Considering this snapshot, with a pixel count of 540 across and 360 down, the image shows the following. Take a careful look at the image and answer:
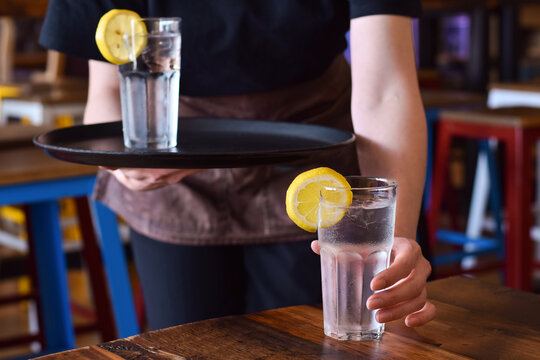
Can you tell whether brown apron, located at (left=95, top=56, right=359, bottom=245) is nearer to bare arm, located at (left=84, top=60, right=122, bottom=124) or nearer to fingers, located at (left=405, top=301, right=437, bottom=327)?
bare arm, located at (left=84, top=60, right=122, bottom=124)

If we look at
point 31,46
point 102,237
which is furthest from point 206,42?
point 31,46

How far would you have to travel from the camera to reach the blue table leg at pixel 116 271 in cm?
197

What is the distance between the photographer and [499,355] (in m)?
0.75

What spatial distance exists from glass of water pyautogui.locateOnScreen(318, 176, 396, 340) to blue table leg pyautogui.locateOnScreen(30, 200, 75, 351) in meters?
1.37

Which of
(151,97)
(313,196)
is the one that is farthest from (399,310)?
(151,97)

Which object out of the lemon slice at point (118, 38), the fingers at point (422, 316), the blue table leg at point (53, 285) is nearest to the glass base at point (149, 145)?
the lemon slice at point (118, 38)

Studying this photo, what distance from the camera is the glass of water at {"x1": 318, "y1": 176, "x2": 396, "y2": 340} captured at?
30.6 inches

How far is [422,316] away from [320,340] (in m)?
0.11

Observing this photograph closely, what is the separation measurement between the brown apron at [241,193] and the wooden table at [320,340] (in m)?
0.36

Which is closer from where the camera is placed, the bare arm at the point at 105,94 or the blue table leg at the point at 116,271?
the bare arm at the point at 105,94

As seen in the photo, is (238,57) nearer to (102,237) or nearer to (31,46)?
(102,237)

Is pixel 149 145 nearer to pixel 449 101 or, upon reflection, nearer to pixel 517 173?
pixel 517 173

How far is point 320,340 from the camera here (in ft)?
2.58

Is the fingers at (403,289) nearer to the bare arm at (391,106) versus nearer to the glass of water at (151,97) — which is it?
the bare arm at (391,106)
